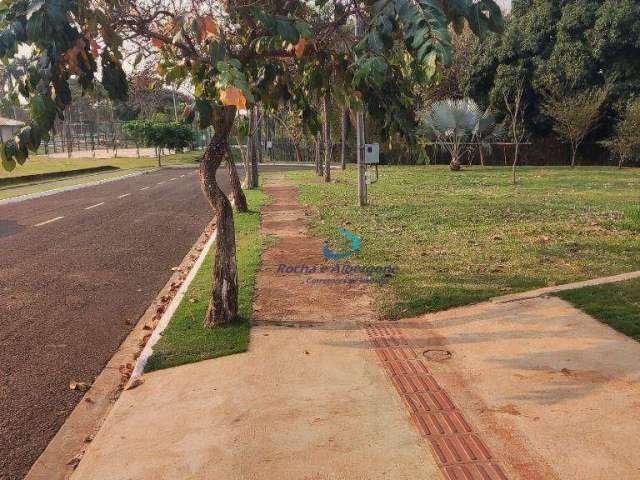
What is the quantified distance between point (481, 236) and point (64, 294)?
756cm

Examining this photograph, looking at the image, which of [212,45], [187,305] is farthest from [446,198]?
Answer: [212,45]

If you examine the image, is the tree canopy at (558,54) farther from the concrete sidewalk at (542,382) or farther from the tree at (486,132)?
the concrete sidewalk at (542,382)

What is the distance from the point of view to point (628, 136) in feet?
101

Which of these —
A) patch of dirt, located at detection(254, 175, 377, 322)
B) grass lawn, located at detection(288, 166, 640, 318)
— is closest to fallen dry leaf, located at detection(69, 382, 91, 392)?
patch of dirt, located at detection(254, 175, 377, 322)

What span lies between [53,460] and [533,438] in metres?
3.38

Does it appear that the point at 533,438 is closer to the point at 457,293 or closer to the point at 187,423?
the point at 187,423

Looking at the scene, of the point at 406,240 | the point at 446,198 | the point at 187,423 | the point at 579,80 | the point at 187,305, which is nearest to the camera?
the point at 187,423

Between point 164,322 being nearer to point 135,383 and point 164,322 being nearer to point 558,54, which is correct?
point 135,383

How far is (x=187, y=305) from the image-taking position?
731 cm

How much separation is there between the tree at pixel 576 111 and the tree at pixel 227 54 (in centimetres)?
2852

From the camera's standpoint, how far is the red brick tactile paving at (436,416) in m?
3.55

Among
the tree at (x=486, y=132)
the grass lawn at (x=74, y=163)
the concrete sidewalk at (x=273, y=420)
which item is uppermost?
the tree at (x=486, y=132)

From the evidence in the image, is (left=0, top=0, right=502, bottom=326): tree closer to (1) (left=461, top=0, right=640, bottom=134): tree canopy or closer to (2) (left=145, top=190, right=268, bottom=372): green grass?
(2) (left=145, top=190, right=268, bottom=372): green grass

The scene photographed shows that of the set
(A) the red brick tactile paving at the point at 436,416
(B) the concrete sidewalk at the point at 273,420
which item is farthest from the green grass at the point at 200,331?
(A) the red brick tactile paving at the point at 436,416
